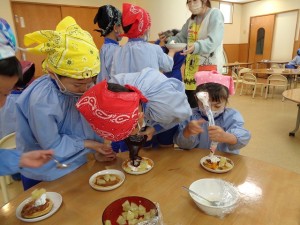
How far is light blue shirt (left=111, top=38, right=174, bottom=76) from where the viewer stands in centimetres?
183

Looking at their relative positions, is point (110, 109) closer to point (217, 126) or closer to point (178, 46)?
point (217, 126)

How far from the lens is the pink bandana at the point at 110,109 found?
860 millimetres

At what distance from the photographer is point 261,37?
883 centimetres

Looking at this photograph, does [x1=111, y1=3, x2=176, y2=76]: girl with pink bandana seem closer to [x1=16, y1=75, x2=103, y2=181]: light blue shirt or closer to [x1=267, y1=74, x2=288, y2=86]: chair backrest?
[x1=16, y1=75, x2=103, y2=181]: light blue shirt

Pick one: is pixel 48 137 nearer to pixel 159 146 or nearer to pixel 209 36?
pixel 159 146

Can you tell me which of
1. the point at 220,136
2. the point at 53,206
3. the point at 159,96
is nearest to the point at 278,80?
the point at 220,136

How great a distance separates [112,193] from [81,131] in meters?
0.37

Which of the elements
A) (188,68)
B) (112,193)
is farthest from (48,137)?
(188,68)

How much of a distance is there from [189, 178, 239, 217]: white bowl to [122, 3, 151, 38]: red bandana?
52.9 inches

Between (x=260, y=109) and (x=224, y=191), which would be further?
(x=260, y=109)

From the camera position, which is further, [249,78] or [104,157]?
[249,78]

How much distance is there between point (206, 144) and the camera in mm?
1429

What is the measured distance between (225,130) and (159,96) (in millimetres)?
528

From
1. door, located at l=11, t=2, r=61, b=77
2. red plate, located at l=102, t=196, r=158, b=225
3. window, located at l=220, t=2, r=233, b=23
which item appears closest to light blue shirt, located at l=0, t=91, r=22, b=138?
red plate, located at l=102, t=196, r=158, b=225
